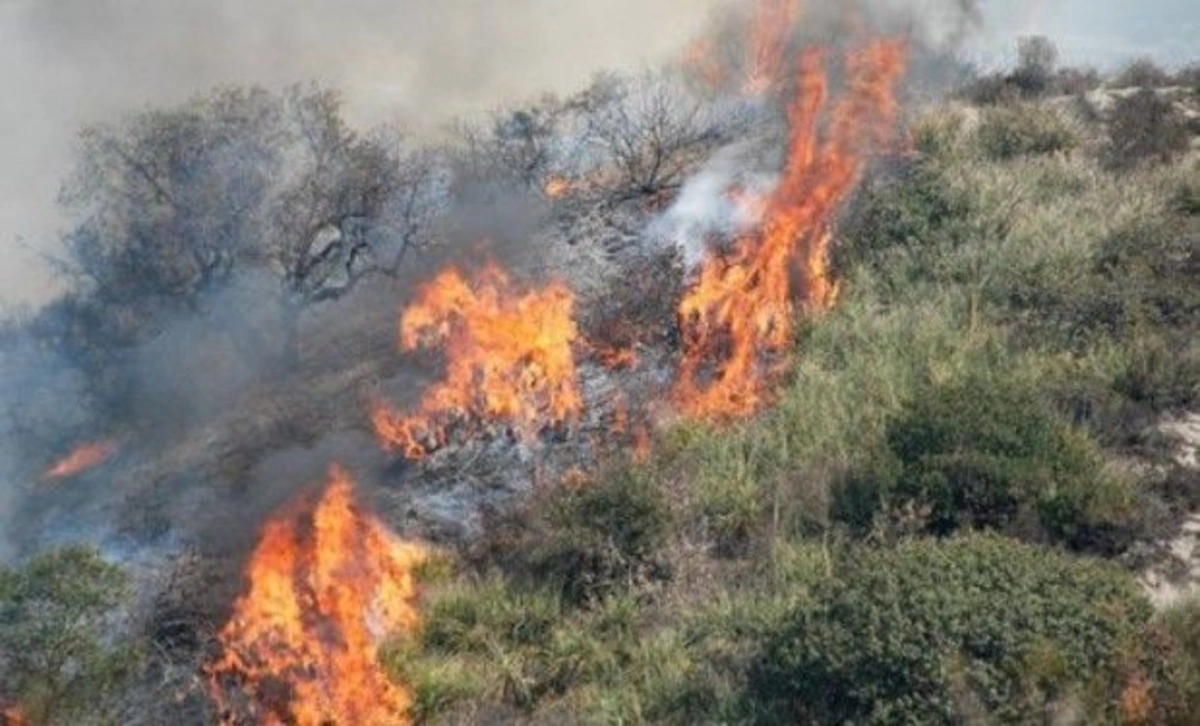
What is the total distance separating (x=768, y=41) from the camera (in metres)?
23.2

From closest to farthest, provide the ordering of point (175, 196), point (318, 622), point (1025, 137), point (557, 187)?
1. point (318, 622)
2. point (175, 196)
3. point (1025, 137)
4. point (557, 187)

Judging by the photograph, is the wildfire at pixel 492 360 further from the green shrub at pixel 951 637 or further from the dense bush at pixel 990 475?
the green shrub at pixel 951 637

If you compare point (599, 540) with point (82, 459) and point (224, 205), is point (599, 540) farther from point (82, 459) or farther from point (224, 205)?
point (224, 205)

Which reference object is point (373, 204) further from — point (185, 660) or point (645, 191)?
point (185, 660)

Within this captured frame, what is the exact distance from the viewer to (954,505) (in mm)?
11258

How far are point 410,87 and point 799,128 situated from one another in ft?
39.7

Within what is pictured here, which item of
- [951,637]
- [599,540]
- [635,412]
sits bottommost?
[951,637]

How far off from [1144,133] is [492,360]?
47.3ft

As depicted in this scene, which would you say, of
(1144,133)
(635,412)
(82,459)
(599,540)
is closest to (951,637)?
(599,540)

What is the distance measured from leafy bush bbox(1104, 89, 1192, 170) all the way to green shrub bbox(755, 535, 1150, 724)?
48.8 feet

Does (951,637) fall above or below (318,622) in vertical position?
below

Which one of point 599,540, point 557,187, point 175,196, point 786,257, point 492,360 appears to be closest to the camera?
point 599,540

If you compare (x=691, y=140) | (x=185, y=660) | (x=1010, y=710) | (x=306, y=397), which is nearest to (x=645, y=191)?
(x=691, y=140)

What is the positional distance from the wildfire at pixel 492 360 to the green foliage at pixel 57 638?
5062 millimetres
